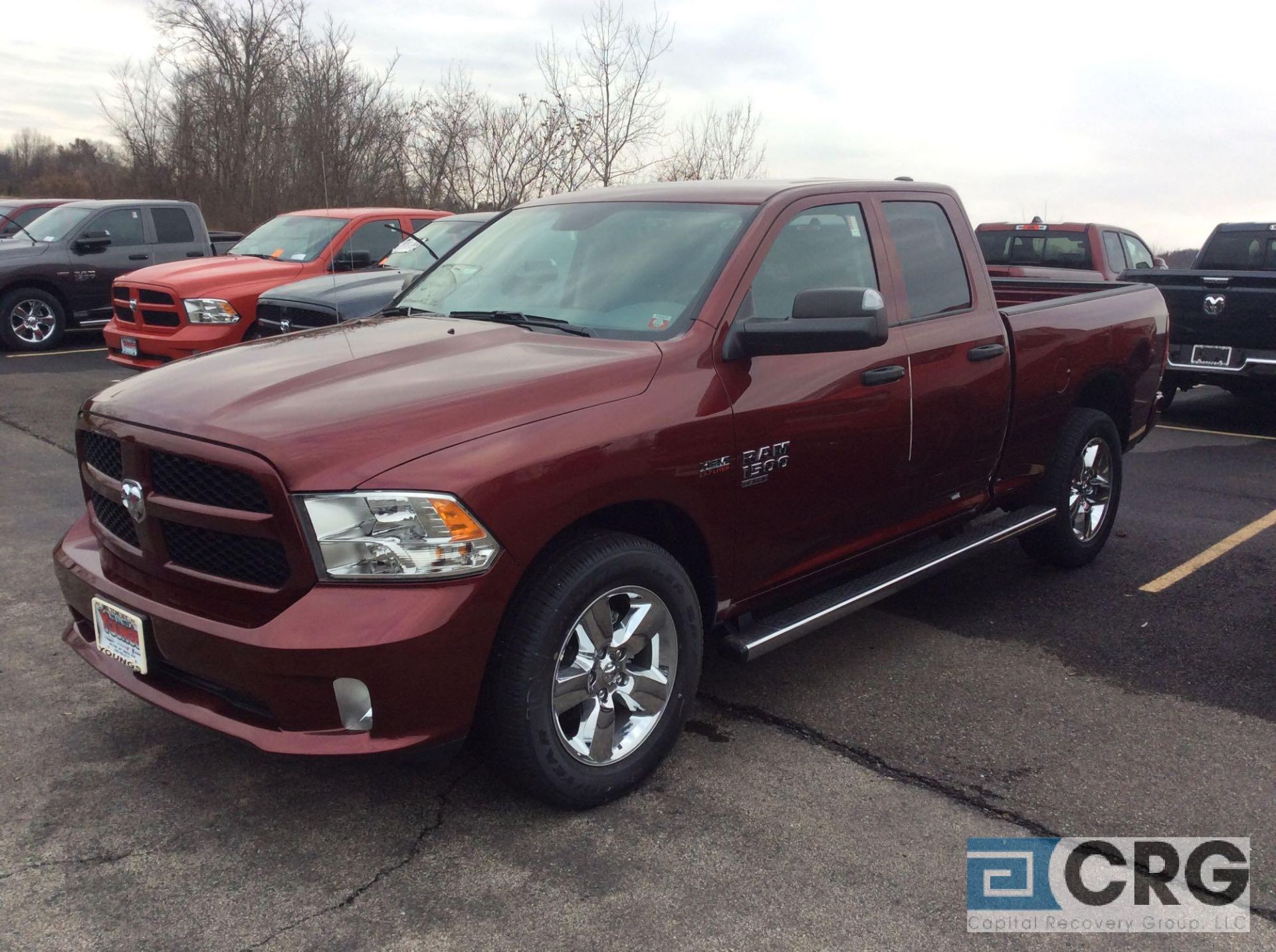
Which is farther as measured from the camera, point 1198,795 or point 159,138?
point 159,138

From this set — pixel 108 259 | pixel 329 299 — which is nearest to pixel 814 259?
pixel 329 299

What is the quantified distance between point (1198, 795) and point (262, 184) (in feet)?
94.9

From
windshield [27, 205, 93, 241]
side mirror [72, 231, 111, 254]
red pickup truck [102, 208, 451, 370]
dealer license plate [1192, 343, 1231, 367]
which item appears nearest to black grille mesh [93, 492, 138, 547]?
red pickup truck [102, 208, 451, 370]

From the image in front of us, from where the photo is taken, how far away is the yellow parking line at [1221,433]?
976cm

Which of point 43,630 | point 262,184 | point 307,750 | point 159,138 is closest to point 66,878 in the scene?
point 307,750

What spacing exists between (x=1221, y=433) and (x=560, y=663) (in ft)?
29.3

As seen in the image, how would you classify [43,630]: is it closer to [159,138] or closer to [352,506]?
[352,506]

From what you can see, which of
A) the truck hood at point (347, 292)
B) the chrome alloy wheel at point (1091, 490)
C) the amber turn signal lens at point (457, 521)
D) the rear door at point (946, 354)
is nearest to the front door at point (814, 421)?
the rear door at point (946, 354)

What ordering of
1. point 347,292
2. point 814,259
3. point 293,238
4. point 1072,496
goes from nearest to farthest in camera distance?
1. point 814,259
2. point 1072,496
3. point 347,292
4. point 293,238

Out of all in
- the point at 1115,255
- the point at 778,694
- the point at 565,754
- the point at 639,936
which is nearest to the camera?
the point at 639,936

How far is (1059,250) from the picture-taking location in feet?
40.9

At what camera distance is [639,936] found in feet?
8.79

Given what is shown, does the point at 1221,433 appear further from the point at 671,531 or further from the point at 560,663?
the point at 560,663

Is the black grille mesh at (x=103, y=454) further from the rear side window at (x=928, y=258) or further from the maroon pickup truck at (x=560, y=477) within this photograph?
the rear side window at (x=928, y=258)
